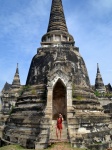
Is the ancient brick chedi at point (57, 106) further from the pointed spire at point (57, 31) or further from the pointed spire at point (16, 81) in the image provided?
the pointed spire at point (16, 81)

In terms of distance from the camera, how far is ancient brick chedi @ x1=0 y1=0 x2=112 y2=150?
11689 mm

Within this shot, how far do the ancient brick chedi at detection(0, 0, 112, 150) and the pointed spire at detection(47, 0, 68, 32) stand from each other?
2.09 metres

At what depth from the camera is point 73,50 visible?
17453mm

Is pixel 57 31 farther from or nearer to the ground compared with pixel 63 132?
farther from the ground

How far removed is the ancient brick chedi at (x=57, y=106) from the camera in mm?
11689

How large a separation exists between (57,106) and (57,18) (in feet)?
34.9

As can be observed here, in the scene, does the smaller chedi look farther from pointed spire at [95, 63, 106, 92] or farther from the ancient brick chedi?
pointed spire at [95, 63, 106, 92]

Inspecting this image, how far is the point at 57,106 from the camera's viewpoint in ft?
48.8

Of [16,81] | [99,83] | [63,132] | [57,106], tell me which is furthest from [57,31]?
[16,81]

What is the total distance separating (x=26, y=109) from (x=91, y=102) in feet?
16.4

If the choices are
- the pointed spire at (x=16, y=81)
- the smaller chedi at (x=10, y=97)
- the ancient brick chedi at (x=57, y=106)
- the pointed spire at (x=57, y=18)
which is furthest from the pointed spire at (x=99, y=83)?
the pointed spire at (x=16, y=81)

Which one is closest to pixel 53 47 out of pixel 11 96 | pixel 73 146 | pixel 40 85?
pixel 40 85

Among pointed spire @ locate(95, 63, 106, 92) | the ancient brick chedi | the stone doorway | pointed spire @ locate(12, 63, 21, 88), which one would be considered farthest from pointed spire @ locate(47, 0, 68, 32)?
pointed spire @ locate(12, 63, 21, 88)

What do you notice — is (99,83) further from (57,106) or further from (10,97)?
(57,106)
